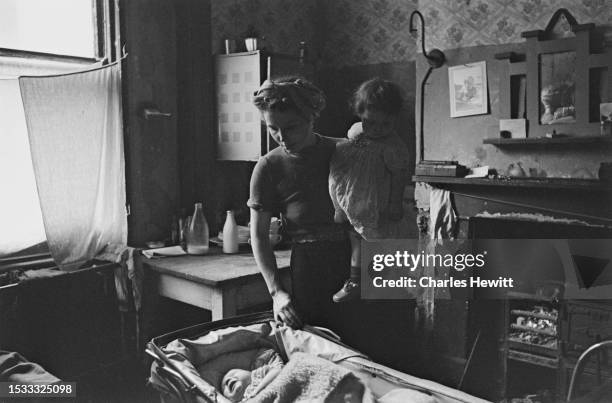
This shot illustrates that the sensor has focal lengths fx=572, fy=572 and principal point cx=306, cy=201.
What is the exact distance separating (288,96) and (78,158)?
4.75ft

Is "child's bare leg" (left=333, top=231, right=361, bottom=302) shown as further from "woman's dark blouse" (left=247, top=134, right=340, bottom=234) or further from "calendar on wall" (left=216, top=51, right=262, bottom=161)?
"calendar on wall" (left=216, top=51, right=262, bottom=161)

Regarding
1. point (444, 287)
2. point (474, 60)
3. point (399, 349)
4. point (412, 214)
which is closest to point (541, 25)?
point (474, 60)

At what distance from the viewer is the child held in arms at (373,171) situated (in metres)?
1.65

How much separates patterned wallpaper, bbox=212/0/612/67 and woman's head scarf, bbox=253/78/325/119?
1.69m

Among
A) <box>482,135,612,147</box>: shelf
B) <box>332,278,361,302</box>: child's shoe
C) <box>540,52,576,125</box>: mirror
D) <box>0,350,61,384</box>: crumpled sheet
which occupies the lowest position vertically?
<box>0,350,61,384</box>: crumpled sheet

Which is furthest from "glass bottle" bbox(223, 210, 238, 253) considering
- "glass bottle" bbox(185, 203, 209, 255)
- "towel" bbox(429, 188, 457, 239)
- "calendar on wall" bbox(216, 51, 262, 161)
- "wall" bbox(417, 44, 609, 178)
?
"wall" bbox(417, 44, 609, 178)

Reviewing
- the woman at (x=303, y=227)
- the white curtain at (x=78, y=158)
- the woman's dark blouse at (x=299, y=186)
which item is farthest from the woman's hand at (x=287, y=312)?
the white curtain at (x=78, y=158)

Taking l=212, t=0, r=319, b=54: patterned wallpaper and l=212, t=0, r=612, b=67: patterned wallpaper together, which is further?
l=212, t=0, r=319, b=54: patterned wallpaper

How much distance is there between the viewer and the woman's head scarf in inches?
64.8

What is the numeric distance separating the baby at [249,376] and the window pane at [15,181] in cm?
135

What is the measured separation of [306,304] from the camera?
6.05ft

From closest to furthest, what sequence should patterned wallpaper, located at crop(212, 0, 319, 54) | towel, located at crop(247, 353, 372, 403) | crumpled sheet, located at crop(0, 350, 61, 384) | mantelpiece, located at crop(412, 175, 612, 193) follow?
towel, located at crop(247, 353, 372, 403), crumpled sheet, located at crop(0, 350, 61, 384), mantelpiece, located at crop(412, 175, 612, 193), patterned wallpaper, located at crop(212, 0, 319, 54)

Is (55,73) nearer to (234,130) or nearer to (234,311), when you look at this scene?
(234,130)

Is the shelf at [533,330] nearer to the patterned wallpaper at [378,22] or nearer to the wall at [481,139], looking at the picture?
the wall at [481,139]
